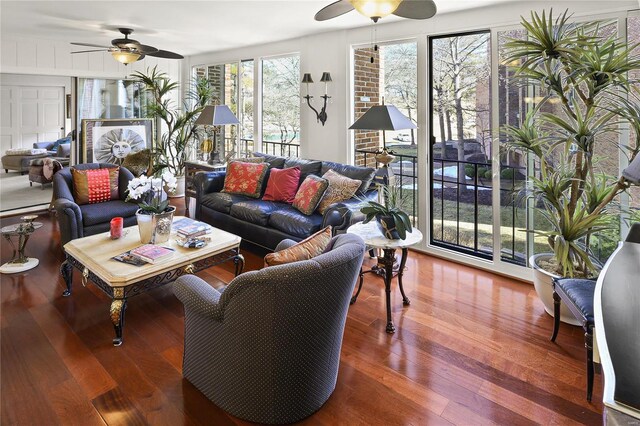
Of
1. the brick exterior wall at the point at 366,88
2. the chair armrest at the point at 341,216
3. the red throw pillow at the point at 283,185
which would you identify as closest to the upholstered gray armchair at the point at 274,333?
the chair armrest at the point at 341,216

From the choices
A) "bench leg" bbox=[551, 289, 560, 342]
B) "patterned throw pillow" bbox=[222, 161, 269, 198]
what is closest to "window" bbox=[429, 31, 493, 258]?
"bench leg" bbox=[551, 289, 560, 342]

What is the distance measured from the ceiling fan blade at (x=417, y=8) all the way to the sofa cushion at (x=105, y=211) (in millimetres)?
3437

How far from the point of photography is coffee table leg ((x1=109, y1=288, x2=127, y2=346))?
8.02 ft

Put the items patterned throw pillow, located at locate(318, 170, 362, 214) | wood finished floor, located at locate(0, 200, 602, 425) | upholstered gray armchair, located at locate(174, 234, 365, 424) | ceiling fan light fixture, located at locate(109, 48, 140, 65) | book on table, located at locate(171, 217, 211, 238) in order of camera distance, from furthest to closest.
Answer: ceiling fan light fixture, located at locate(109, 48, 140, 65) < patterned throw pillow, located at locate(318, 170, 362, 214) < book on table, located at locate(171, 217, 211, 238) < wood finished floor, located at locate(0, 200, 602, 425) < upholstered gray armchair, located at locate(174, 234, 365, 424)

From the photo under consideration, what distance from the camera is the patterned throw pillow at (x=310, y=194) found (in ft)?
12.6

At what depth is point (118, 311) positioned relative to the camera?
8.03ft

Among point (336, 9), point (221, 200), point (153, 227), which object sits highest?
point (336, 9)

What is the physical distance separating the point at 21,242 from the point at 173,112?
4.10m

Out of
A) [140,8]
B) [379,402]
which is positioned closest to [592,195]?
[379,402]

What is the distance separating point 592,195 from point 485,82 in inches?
61.9

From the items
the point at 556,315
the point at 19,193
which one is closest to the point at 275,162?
the point at 556,315

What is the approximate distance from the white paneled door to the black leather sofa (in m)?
3.25

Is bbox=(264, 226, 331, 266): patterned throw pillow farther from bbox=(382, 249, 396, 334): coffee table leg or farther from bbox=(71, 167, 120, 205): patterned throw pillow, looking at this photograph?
bbox=(71, 167, 120, 205): patterned throw pillow

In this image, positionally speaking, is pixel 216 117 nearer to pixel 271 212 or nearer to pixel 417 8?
pixel 271 212
